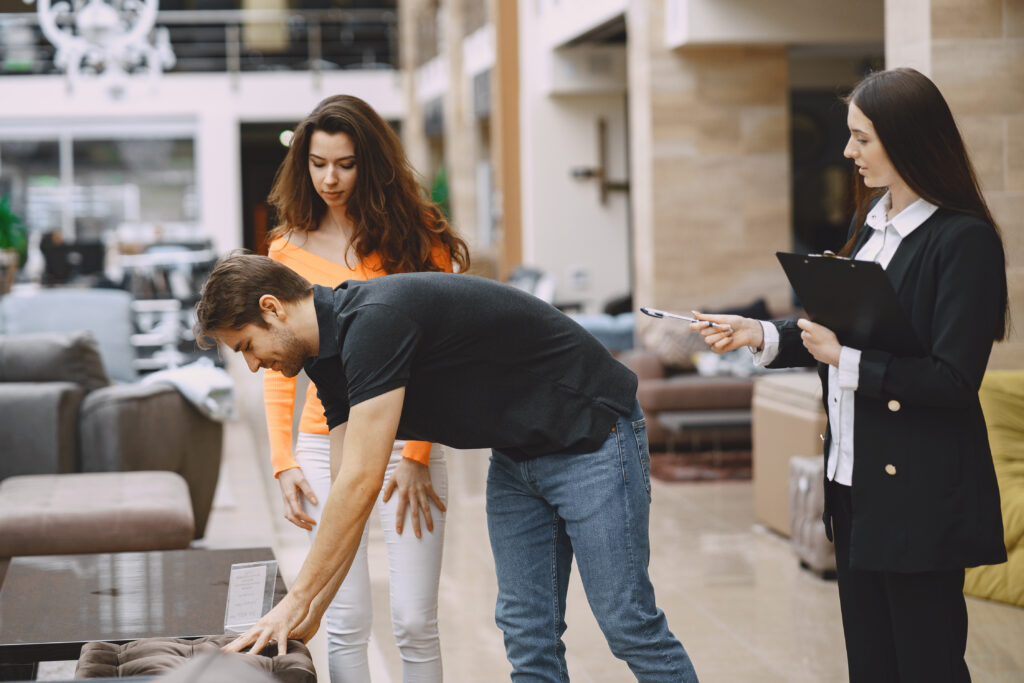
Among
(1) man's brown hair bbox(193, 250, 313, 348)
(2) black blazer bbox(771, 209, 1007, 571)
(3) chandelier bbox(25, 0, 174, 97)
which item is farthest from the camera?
(3) chandelier bbox(25, 0, 174, 97)

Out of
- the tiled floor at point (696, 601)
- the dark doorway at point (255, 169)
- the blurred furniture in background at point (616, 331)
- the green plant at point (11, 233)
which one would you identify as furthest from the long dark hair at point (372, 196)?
the dark doorway at point (255, 169)

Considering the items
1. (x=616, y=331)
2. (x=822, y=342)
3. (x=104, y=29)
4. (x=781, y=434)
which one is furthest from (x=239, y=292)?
(x=104, y=29)

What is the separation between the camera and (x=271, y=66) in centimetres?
2023

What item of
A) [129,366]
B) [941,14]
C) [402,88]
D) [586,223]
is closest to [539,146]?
A: [586,223]

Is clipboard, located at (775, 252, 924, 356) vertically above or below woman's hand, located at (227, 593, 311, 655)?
above

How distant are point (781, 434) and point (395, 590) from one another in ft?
10.3

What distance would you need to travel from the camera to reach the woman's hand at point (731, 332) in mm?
2217

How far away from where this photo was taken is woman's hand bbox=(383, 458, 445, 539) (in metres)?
2.36

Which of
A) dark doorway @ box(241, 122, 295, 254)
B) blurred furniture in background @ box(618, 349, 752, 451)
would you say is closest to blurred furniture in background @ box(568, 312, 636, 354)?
blurred furniture in background @ box(618, 349, 752, 451)

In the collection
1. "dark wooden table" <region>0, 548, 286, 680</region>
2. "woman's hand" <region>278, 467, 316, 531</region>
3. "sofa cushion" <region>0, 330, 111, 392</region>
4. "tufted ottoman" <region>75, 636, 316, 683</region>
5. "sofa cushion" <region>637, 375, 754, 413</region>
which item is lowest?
"sofa cushion" <region>637, 375, 754, 413</region>

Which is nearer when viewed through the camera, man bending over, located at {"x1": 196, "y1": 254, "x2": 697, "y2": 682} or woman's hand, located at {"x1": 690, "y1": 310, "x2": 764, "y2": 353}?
man bending over, located at {"x1": 196, "y1": 254, "x2": 697, "y2": 682}

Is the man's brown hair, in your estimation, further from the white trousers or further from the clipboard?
the clipboard

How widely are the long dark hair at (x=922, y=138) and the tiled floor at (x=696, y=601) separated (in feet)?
6.22

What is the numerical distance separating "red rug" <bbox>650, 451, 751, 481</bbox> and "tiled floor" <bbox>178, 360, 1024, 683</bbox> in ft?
0.61
